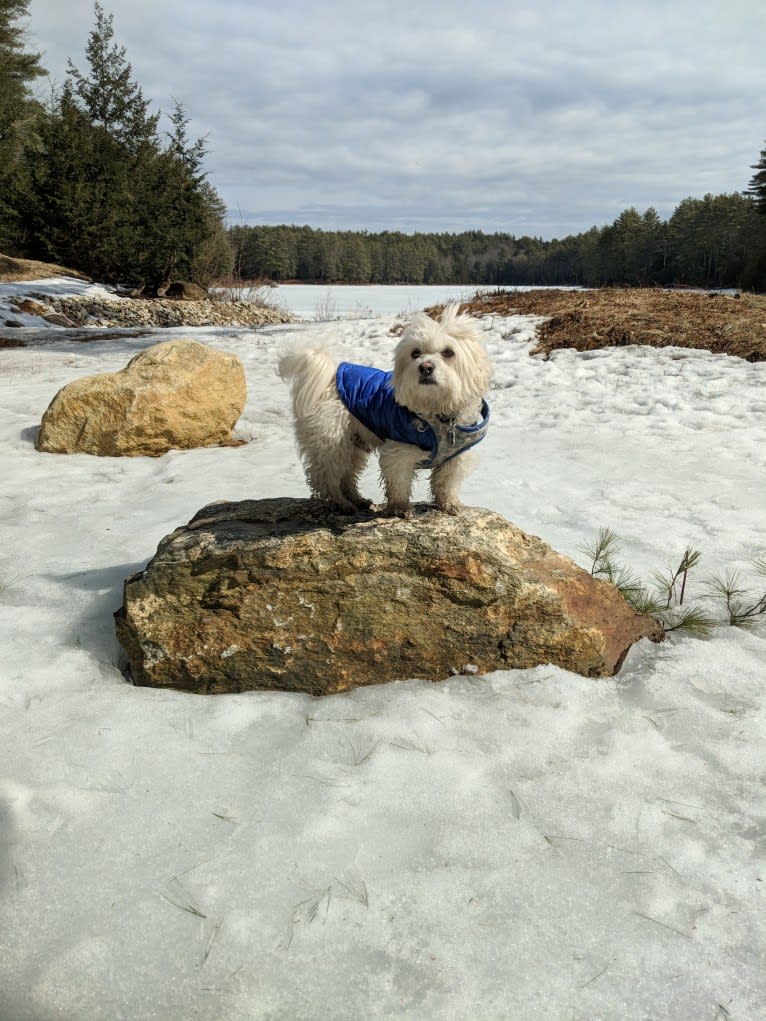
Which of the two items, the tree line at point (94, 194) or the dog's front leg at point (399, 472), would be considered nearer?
the dog's front leg at point (399, 472)

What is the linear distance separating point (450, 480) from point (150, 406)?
4.67 metres

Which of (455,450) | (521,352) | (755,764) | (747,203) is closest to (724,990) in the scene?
(755,764)

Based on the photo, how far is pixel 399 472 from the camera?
12.5 feet

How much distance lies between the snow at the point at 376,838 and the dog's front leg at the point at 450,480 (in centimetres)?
105

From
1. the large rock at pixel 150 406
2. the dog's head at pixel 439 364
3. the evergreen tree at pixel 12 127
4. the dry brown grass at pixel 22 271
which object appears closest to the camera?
the dog's head at pixel 439 364

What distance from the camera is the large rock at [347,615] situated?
12.0 ft

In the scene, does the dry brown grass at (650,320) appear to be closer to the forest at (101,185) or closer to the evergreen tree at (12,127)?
the forest at (101,185)

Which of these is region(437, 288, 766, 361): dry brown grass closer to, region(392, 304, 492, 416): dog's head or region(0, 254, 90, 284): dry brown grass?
region(392, 304, 492, 416): dog's head

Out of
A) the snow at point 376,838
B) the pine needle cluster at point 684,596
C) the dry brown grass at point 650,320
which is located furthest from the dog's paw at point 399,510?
the dry brown grass at point 650,320

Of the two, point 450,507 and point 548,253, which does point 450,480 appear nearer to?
point 450,507

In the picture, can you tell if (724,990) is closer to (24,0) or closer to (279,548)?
(279,548)

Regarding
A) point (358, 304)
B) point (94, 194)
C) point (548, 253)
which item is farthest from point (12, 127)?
point (548, 253)

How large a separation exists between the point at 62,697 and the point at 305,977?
194cm

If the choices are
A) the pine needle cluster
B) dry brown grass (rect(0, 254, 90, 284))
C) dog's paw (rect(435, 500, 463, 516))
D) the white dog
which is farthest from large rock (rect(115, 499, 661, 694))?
dry brown grass (rect(0, 254, 90, 284))
